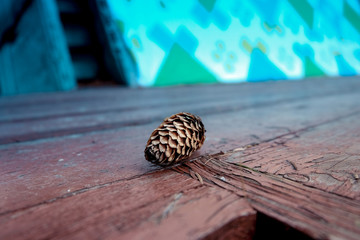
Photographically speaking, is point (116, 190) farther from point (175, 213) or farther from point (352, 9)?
point (352, 9)

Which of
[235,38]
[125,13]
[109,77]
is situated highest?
[125,13]

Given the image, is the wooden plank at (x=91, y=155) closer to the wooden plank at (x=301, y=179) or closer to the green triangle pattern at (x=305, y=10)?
the wooden plank at (x=301, y=179)

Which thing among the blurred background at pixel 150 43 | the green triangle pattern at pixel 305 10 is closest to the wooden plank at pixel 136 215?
the blurred background at pixel 150 43

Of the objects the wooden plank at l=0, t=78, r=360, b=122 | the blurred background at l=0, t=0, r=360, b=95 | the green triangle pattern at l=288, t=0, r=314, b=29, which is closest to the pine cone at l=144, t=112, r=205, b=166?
the wooden plank at l=0, t=78, r=360, b=122

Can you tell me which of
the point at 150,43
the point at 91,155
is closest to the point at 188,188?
the point at 91,155

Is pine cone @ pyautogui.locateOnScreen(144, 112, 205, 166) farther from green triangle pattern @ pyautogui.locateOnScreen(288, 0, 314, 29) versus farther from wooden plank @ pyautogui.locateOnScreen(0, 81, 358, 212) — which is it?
green triangle pattern @ pyautogui.locateOnScreen(288, 0, 314, 29)

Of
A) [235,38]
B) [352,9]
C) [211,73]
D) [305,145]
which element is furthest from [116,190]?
[352,9]

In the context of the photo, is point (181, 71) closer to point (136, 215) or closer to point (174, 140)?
point (174, 140)
